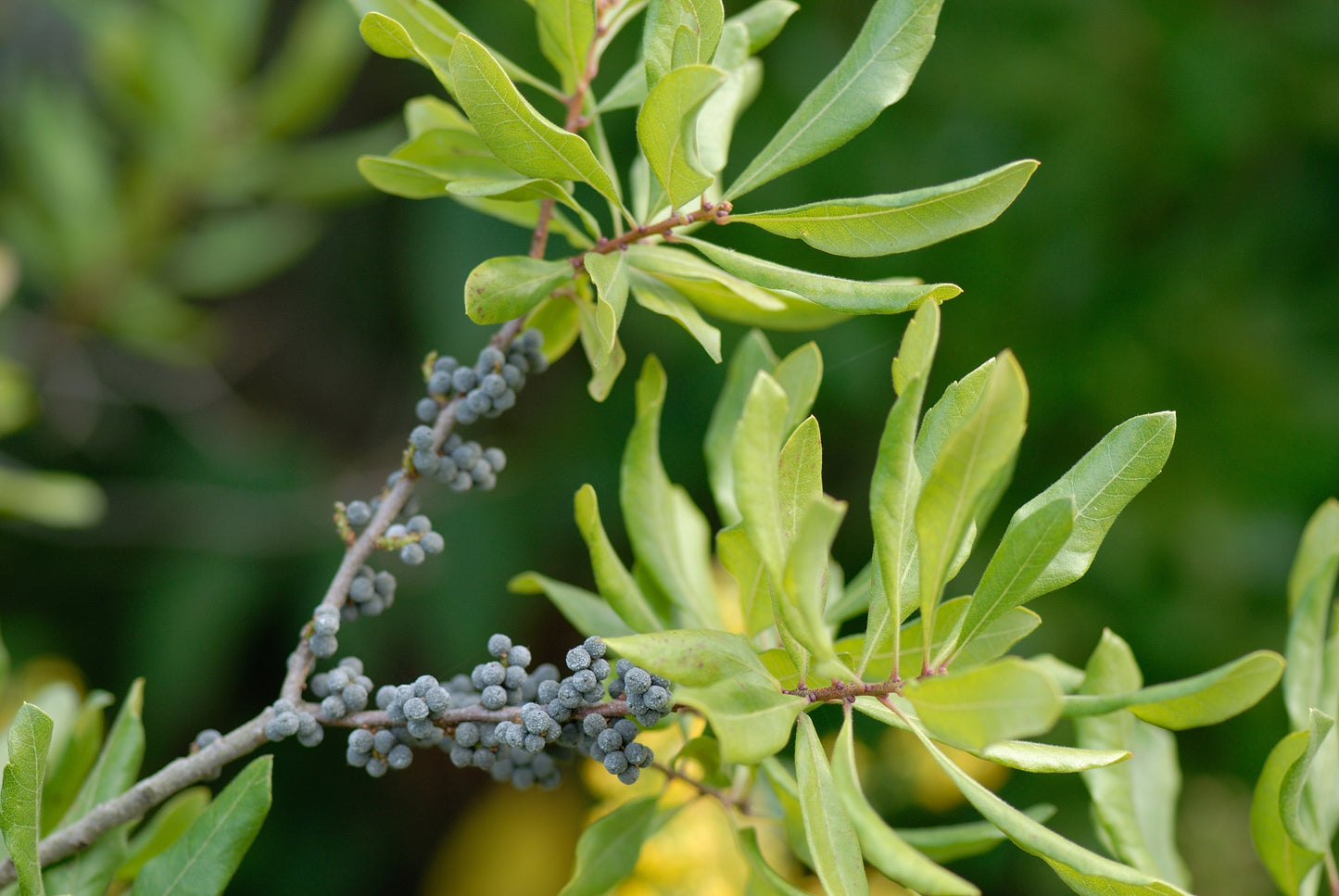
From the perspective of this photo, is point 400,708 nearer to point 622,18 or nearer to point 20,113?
point 622,18

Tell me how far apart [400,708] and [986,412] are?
1.31 ft

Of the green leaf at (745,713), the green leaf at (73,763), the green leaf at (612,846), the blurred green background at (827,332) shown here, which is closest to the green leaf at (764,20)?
the green leaf at (745,713)

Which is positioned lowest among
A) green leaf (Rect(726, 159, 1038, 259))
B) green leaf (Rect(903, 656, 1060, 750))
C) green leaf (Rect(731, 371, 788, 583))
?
green leaf (Rect(903, 656, 1060, 750))

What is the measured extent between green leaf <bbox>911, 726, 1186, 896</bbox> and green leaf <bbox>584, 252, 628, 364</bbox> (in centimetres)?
29

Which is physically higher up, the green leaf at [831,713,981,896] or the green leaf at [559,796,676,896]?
the green leaf at [831,713,981,896]

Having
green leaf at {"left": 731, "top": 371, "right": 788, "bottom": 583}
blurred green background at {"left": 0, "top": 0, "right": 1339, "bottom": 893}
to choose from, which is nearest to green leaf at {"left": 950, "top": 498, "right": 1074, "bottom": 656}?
green leaf at {"left": 731, "top": 371, "right": 788, "bottom": 583}

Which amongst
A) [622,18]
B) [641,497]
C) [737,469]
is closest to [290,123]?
[622,18]

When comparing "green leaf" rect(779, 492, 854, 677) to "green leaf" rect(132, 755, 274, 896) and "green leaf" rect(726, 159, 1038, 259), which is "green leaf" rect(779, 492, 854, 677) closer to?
"green leaf" rect(726, 159, 1038, 259)

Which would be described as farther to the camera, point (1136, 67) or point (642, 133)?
point (1136, 67)

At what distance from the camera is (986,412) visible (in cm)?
46

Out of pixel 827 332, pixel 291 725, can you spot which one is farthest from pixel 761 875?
pixel 827 332

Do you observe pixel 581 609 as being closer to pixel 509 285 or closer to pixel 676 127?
pixel 509 285

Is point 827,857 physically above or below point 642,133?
below

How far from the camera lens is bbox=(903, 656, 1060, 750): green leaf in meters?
0.41
